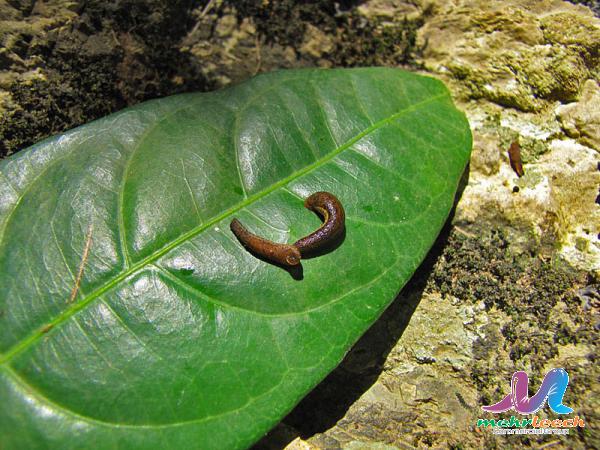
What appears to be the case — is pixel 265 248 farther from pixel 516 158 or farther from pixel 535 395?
pixel 516 158

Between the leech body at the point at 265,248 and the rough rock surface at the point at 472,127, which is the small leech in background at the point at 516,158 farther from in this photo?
the leech body at the point at 265,248

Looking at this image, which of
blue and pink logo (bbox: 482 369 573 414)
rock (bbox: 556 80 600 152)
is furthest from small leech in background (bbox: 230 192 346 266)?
rock (bbox: 556 80 600 152)

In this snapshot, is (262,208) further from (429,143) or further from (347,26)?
(347,26)

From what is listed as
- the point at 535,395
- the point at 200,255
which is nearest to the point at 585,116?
the point at 535,395

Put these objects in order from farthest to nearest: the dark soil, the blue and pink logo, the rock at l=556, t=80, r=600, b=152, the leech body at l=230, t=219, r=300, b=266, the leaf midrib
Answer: the rock at l=556, t=80, r=600, b=152
the dark soil
the blue and pink logo
the leech body at l=230, t=219, r=300, b=266
the leaf midrib

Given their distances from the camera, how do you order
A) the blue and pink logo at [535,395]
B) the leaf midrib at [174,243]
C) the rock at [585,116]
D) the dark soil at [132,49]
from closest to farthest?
the leaf midrib at [174,243] < the blue and pink logo at [535,395] < the dark soil at [132,49] < the rock at [585,116]

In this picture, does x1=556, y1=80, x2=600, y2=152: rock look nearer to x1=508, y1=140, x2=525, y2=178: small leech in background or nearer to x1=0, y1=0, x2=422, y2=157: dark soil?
x1=508, y1=140, x2=525, y2=178: small leech in background

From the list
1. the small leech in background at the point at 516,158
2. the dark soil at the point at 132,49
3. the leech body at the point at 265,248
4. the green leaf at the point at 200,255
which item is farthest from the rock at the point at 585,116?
the leech body at the point at 265,248
